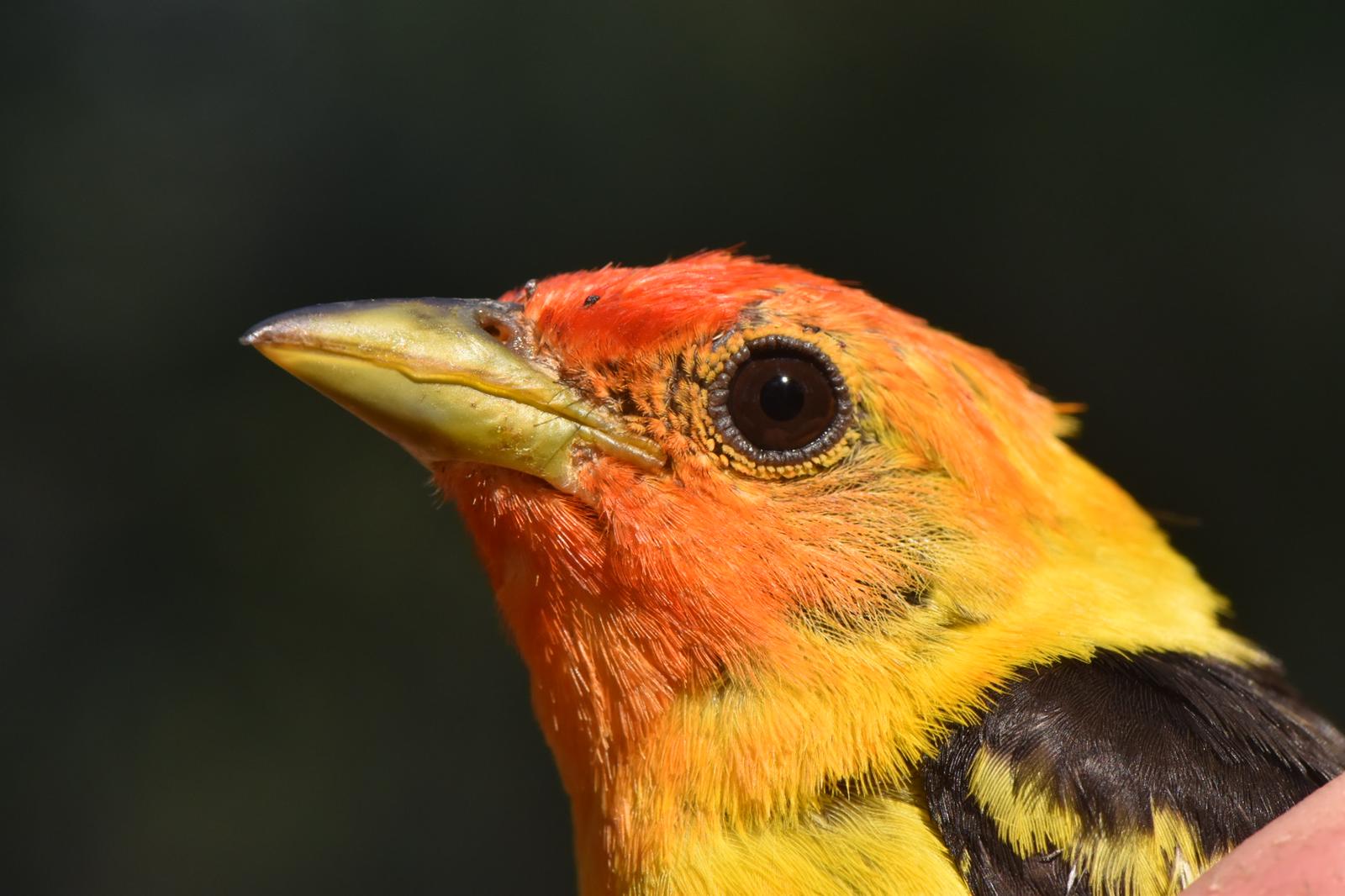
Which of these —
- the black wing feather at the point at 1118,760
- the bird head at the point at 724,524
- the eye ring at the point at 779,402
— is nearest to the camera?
the black wing feather at the point at 1118,760

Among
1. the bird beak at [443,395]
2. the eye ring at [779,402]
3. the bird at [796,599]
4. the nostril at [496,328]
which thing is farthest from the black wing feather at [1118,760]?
the nostril at [496,328]

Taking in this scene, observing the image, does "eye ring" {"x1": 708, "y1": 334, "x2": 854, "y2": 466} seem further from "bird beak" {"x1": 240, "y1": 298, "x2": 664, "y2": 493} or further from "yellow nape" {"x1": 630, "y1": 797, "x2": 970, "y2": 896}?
"yellow nape" {"x1": 630, "y1": 797, "x2": 970, "y2": 896}

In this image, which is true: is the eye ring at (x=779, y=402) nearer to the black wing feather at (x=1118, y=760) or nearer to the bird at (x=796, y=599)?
the bird at (x=796, y=599)

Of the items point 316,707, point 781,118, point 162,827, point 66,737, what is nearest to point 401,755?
point 316,707

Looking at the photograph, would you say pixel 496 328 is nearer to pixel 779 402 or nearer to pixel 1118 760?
pixel 779 402

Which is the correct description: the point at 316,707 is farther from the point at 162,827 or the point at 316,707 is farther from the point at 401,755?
the point at 162,827

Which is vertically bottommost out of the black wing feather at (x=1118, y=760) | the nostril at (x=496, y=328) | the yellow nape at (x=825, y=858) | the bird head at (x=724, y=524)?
the yellow nape at (x=825, y=858)

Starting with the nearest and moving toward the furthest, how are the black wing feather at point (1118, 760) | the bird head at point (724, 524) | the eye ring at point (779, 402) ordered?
the black wing feather at point (1118, 760), the bird head at point (724, 524), the eye ring at point (779, 402)

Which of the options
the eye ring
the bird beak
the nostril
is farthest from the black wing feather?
the nostril
